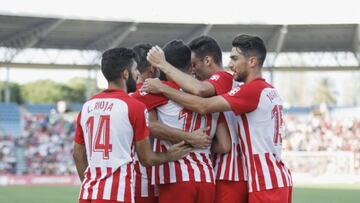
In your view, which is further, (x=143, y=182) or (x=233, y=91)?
(x=143, y=182)

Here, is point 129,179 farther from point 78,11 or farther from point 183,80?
point 78,11

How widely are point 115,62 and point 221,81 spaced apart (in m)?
0.92

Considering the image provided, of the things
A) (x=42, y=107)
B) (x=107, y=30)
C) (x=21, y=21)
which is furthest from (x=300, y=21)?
(x=42, y=107)

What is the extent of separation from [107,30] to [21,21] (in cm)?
432

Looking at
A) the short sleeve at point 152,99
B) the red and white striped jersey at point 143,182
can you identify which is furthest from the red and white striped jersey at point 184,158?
the red and white striped jersey at point 143,182

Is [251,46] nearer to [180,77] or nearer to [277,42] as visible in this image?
[180,77]

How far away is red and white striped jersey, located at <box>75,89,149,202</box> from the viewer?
16.7ft

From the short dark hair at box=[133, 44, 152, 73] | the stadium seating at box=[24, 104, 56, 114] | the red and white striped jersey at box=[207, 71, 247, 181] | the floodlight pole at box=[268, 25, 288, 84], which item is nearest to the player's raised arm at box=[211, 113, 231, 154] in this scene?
the red and white striped jersey at box=[207, 71, 247, 181]

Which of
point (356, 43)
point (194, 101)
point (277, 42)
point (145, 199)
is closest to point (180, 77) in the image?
point (194, 101)

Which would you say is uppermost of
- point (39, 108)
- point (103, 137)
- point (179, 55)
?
point (39, 108)

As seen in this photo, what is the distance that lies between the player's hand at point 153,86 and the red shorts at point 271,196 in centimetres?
115

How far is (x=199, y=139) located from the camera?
5344mm

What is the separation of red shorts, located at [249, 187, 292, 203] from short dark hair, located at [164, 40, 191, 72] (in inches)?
46.5

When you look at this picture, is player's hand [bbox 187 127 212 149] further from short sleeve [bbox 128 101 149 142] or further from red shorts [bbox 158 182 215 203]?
short sleeve [bbox 128 101 149 142]
